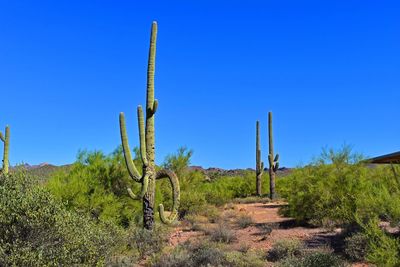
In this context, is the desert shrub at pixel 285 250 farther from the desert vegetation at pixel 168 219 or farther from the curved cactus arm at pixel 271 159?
the curved cactus arm at pixel 271 159

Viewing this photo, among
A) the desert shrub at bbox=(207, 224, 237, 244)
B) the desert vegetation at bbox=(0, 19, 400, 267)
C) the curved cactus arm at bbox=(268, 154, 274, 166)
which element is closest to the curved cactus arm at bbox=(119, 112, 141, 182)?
the desert vegetation at bbox=(0, 19, 400, 267)

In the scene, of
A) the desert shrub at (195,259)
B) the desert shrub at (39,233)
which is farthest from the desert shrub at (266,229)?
the desert shrub at (39,233)

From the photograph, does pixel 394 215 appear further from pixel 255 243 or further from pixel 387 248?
pixel 255 243

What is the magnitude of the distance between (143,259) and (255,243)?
342 centimetres

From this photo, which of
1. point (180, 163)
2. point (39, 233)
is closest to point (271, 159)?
point (180, 163)

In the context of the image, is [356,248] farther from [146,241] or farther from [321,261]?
[146,241]

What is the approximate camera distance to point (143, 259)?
549 inches

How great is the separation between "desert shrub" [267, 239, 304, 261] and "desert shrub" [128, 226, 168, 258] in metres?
3.11

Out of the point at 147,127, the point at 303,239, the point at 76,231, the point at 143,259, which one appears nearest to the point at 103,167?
the point at 147,127

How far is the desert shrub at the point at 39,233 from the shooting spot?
9.17m

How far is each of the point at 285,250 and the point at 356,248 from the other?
1.76 m

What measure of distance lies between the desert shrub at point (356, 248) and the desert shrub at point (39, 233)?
6.19 metres

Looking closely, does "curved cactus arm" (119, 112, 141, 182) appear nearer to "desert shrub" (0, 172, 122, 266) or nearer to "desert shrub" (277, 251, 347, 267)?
"desert shrub" (0, 172, 122, 266)

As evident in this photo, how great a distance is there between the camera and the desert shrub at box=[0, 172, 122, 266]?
9.17 m
